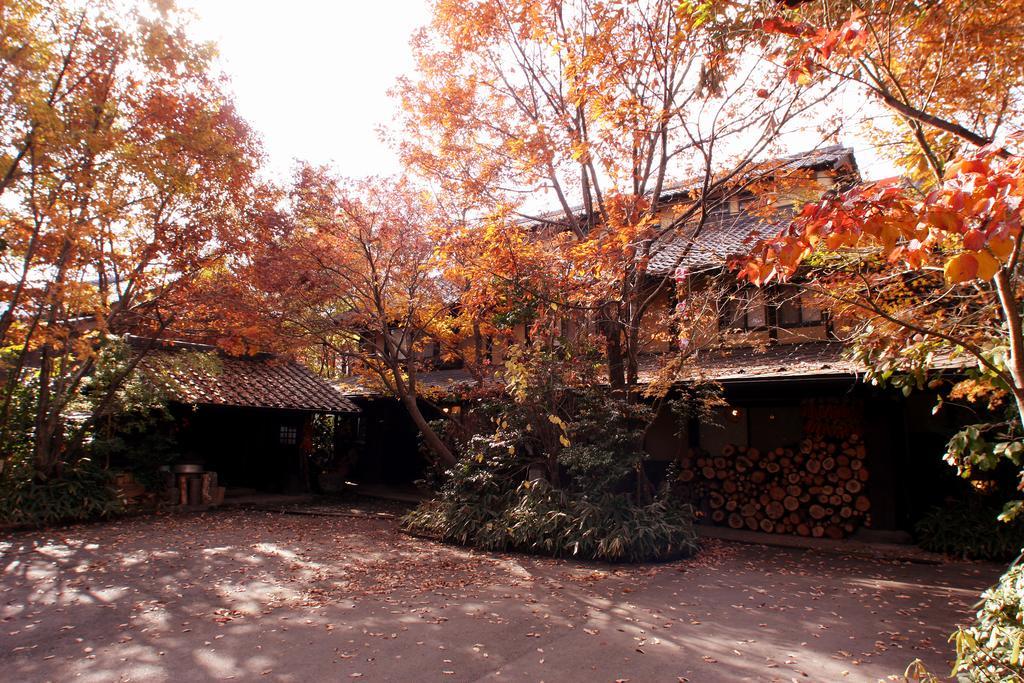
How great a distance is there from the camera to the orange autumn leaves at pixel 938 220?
2.32m

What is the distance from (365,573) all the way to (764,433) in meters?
7.71

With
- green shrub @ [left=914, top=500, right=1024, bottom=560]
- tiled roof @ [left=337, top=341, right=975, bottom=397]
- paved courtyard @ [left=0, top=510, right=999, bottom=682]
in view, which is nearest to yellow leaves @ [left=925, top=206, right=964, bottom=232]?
paved courtyard @ [left=0, top=510, right=999, bottom=682]

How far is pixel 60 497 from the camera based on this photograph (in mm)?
11477

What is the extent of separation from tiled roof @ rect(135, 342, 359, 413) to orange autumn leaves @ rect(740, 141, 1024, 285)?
508 inches

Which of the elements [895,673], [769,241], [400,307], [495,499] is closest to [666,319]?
[495,499]

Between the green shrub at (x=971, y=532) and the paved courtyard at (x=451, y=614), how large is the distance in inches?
18.0

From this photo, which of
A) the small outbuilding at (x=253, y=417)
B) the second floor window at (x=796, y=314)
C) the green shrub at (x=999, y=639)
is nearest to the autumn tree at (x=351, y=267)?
the small outbuilding at (x=253, y=417)

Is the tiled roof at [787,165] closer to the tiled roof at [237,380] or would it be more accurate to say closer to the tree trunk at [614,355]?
the tree trunk at [614,355]

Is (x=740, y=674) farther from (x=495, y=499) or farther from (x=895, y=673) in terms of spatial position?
(x=495, y=499)

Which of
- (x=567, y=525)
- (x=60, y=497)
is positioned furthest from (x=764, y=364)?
(x=60, y=497)

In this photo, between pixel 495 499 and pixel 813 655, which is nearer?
pixel 813 655

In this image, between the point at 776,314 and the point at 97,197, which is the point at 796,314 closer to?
the point at 776,314

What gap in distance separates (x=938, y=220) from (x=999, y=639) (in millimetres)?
2852

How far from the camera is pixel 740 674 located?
469cm
